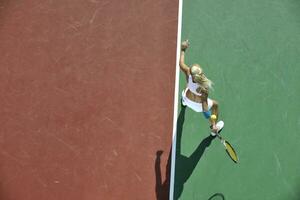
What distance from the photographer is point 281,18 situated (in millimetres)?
10070

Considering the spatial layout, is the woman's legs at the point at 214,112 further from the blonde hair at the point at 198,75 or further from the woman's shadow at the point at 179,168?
the blonde hair at the point at 198,75

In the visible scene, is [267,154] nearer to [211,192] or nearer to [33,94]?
[211,192]

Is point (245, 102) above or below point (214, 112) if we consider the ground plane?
below

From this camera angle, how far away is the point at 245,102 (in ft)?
31.1

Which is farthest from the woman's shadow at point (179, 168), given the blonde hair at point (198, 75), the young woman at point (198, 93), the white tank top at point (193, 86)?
the blonde hair at point (198, 75)

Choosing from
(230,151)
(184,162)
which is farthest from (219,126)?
(184,162)

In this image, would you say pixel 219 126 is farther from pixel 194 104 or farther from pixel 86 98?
pixel 86 98

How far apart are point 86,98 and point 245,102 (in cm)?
286

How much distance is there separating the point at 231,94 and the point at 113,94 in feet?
6.96

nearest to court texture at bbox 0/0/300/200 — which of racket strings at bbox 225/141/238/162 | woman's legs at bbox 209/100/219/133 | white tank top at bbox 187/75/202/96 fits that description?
racket strings at bbox 225/141/238/162

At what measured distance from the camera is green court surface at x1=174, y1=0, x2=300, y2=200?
906cm

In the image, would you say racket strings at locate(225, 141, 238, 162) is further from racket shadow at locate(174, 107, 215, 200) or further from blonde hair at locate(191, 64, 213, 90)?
blonde hair at locate(191, 64, 213, 90)

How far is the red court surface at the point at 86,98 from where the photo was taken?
30.0 ft

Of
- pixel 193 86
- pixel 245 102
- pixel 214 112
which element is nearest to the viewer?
pixel 193 86
